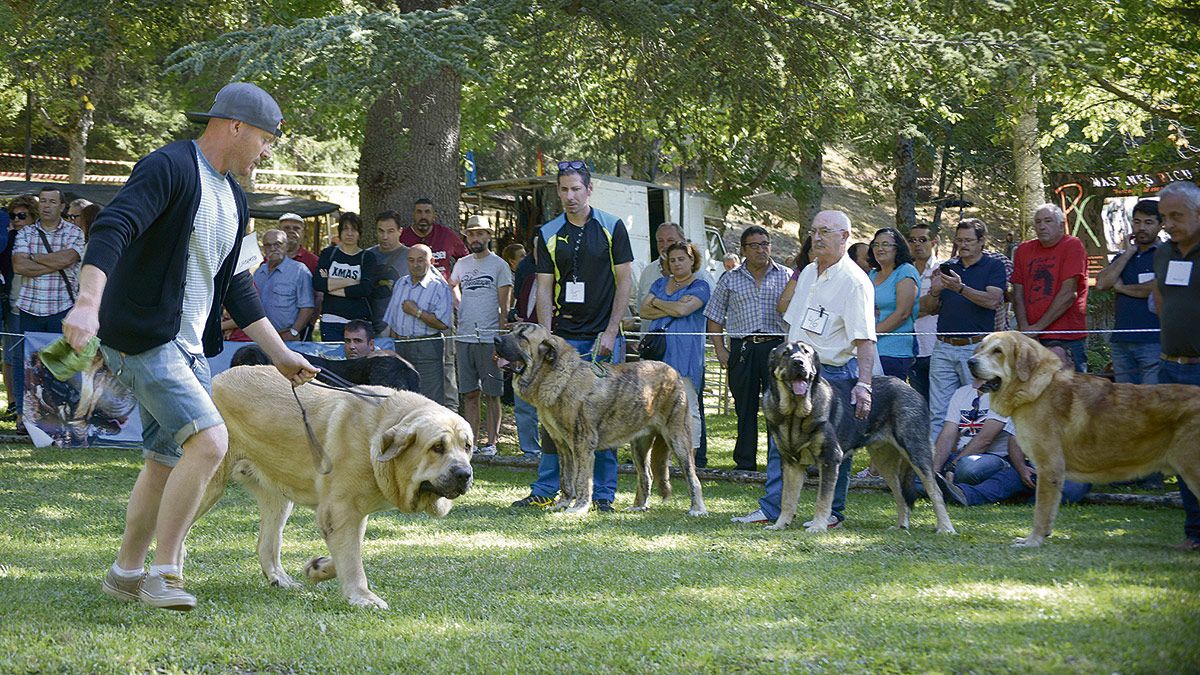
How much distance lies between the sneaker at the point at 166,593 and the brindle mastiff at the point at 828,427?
416 centimetres

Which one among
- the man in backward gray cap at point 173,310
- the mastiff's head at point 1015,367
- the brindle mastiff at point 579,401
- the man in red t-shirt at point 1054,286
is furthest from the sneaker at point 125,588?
the man in red t-shirt at point 1054,286

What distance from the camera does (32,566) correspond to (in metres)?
5.91

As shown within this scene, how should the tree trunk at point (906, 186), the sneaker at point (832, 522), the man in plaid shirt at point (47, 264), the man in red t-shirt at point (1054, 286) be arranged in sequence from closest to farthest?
1. the sneaker at point (832, 522)
2. the man in red t-shirt at point (1054, 286)
3. the man in plaid shirt at point (47, 264)
4. the tree trunk at point (906, 186)

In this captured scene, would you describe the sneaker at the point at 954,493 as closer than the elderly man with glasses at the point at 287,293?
Yes

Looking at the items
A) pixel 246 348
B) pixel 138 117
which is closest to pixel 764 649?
pixel 246 348

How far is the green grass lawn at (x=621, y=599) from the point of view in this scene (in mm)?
4191

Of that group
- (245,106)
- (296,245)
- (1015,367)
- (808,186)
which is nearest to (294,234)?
(296,245)

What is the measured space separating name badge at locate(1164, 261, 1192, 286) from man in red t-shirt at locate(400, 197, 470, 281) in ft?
24.2

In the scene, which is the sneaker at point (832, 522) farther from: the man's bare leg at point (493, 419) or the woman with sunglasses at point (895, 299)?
the man's bare leg at point (493, 419)

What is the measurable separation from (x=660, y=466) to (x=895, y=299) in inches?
104

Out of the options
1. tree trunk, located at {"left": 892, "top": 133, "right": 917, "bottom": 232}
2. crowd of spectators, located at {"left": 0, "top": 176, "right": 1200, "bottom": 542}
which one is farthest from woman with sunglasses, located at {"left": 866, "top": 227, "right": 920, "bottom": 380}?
tree trunk, located at {"left": 892, "top": 133, "right": 917, "bottom": 232}

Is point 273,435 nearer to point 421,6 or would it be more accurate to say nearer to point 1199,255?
point 1199,255

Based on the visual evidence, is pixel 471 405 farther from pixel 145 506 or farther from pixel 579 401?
pixel 145 506

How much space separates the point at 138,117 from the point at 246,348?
1011 inches
